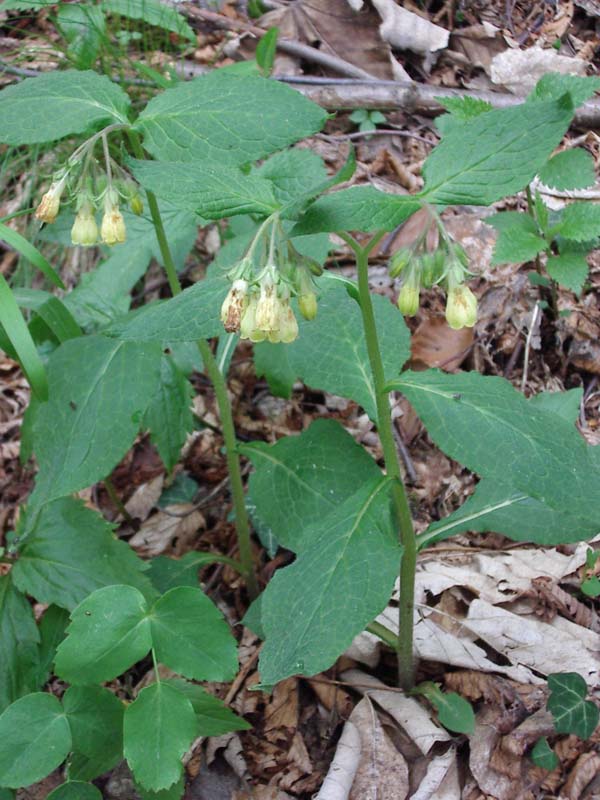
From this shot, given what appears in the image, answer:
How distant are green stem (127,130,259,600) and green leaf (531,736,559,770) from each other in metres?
1.09

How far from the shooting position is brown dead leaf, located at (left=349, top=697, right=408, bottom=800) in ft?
7.02

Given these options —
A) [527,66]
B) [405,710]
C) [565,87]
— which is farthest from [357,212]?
[527,66]

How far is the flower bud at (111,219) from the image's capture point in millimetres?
2127

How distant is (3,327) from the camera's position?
7.80ft

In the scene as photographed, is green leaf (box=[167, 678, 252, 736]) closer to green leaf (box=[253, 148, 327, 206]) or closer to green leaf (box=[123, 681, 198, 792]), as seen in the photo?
green leaf (box=[123, 681, 198, 792])

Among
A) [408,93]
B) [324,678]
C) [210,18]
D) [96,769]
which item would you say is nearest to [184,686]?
[96,769]

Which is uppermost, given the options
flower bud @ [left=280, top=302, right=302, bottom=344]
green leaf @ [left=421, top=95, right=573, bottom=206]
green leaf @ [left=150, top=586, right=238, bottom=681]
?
green leaf @ [left=421, top=95, right=573, bottom=206]

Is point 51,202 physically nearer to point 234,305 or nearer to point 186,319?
point 186,319

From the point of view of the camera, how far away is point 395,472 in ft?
6.34

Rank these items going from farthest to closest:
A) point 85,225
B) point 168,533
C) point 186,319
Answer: point 168,533
point 85,225
point 186,319

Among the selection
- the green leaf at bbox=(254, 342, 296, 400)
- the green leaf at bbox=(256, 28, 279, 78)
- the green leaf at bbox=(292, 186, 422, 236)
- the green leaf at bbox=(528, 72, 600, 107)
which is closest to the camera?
the green leaf at bbox=(292, 186, 422, 236)

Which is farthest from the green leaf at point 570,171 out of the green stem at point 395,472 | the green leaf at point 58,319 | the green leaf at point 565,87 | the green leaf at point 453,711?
the green leaf at point 453,711

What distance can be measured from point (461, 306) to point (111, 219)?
39.6 inches

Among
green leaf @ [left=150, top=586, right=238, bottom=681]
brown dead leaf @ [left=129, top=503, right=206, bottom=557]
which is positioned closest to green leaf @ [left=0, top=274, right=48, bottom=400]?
green leaf @ [left=150, top=586, right=238, bottom=681]
